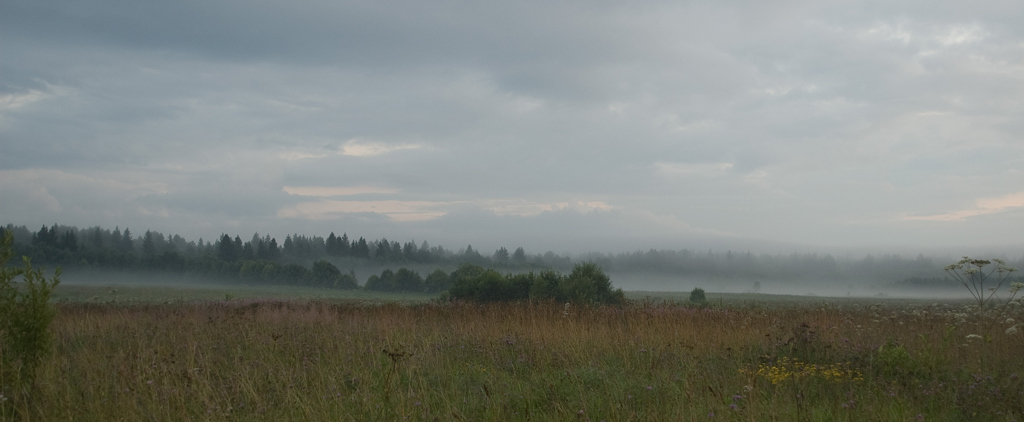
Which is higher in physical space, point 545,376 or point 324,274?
point 545,376

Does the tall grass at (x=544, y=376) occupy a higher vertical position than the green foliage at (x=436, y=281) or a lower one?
higher

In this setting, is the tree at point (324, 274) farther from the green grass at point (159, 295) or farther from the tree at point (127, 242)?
the tree at point (127, 242)

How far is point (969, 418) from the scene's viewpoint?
17.4 ft

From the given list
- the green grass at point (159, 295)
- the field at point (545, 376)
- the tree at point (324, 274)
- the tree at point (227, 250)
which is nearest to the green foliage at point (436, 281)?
the green grass at point (159, 295)

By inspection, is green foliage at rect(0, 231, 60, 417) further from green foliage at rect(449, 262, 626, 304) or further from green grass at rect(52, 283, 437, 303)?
green grass at rect(52, 283, 437, 303)

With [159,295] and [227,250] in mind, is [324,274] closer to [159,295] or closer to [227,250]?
[159,295]

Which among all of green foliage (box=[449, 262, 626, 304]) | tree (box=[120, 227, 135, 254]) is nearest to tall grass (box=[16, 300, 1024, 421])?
green foliage (box=[449, 262, 626, 304])

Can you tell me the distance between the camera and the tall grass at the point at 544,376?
17.9ft

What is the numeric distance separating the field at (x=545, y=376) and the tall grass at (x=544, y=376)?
30 millimetres

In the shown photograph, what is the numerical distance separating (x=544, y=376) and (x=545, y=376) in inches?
3.8

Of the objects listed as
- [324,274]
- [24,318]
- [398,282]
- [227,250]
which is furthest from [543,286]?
[227,250]

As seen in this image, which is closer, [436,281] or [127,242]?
[436,281]

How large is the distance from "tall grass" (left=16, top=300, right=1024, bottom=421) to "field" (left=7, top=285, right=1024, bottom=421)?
3 centimetres

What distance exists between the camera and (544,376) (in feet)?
22.7
